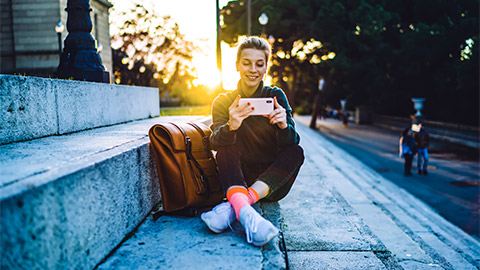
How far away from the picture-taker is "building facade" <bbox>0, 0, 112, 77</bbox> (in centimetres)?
1980

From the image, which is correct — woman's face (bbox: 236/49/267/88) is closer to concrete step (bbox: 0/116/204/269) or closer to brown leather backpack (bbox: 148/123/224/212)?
brown leather backpack (bbox: 148/123/224/212)

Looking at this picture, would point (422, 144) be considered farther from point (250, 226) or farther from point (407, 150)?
point (250, 226)

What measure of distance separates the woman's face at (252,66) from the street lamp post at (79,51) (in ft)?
7.91

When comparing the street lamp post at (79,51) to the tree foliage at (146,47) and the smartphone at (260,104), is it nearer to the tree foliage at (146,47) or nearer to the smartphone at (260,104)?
the smartphone at (260,104)

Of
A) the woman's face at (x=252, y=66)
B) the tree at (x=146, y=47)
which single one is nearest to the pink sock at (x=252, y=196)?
the woman's face at (x=252, y=66)

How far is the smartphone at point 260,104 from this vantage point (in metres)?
2.95

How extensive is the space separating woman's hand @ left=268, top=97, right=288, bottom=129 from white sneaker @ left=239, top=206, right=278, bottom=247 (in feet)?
2.90

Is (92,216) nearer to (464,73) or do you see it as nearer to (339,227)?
(339,227)

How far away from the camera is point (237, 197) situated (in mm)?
2641

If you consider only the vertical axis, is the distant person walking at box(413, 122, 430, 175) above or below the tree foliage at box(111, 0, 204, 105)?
below

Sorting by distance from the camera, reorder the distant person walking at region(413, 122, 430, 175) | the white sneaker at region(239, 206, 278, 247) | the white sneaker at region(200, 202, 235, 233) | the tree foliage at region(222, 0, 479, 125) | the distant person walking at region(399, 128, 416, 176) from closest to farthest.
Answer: the white sneaker at region(239, 206, 278, 247) < the white sneaker at region(200, 202, 235, 233) < the distant person walking at region(399, 128, 416, 176) < the distant person walking at region(413, 122, 430, 175) < the tree foliage at region(222, 0, 479, 125)

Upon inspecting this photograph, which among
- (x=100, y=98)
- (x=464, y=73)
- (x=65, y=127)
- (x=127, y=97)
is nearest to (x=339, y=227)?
(x=65, y=127)

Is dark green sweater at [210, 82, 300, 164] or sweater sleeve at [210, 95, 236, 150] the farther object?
dark green sweater at [210, 82, 300, 164]

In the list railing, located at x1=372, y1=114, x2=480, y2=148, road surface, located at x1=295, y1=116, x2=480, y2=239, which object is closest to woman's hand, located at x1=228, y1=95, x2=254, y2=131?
road surface, located at x1=295, y1=116, x2=480, y2=239
